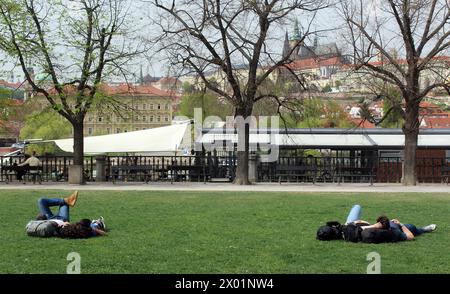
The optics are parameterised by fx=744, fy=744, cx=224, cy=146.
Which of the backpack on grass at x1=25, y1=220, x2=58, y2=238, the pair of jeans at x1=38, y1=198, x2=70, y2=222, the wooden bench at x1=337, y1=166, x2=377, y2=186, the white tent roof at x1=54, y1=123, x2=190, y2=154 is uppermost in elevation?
the white tent roof at x1=54, y1=123, x2=190, y2=154

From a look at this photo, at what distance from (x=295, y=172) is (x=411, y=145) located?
5359 mm

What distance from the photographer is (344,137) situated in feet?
126

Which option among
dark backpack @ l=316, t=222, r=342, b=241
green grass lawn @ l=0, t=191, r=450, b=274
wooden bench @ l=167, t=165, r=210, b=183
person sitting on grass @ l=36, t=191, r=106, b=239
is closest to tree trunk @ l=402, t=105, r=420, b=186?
wooden bench @ l=167, t=165, r=210, b=183

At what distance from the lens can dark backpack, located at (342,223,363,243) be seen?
11.5 metres

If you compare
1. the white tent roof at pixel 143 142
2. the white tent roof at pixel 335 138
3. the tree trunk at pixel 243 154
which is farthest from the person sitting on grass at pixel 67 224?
the white tent roof at pixel 335 138

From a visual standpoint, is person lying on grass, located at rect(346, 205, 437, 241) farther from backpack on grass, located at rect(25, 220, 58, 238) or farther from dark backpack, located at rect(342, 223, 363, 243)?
backpack on grass, located at rect(25, 220, 58, 238)

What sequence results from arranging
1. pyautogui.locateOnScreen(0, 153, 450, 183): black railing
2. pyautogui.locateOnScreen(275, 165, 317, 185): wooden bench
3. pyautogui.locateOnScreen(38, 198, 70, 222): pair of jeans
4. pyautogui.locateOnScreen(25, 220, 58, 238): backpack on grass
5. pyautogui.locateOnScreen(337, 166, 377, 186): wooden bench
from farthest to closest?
pyautogui.locateOnScreen(0, 153, 450, 183): black railing < pyautogui.locateOnScreen(275, 165, 317, 185): wooden bench < pyautogui.locateOnScreen(337, 166, 377, 186): wooden bench < pyautogui.locateOnScreen(38, 198, 70, 222): pair of jeans < pyautogui.locateOnScreen(25, 220, 58, 238): backpack on grass

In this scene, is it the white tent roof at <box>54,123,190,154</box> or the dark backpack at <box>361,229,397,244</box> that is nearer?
the dark backpack at <box>361,229,397,244</box>

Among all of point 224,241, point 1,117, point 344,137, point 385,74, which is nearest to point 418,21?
point 385,74

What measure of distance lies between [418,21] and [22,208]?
63.0 feet

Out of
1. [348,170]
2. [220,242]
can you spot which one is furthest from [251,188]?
[220,242]

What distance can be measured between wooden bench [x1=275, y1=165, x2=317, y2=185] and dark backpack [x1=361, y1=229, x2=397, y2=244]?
782 inches

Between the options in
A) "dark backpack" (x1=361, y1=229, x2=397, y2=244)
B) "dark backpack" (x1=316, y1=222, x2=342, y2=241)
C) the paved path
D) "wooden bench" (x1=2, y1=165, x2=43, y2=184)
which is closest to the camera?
"dark backpack" (x1=361, y1=229, x2=397, y2=244)

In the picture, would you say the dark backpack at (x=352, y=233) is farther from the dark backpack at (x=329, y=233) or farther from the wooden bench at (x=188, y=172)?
the wooden bench at (x=188, y=172)
